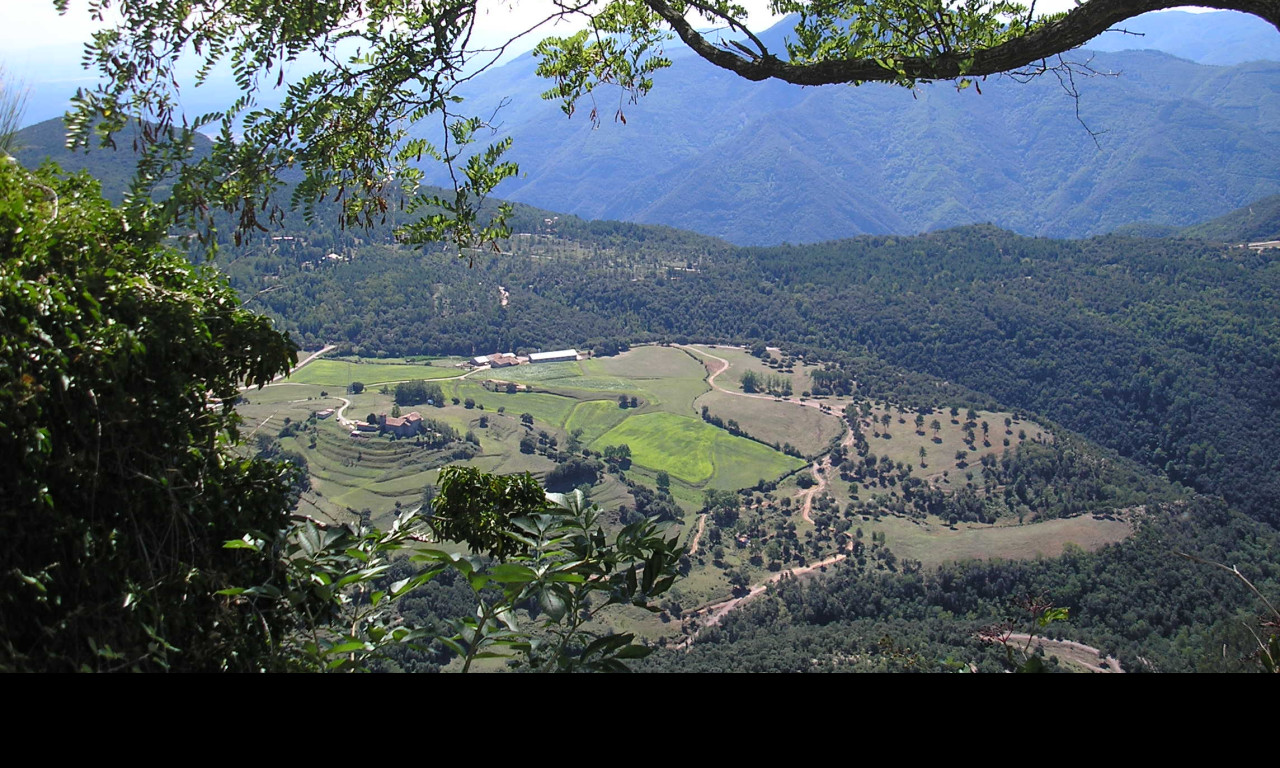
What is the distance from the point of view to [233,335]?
2.23m

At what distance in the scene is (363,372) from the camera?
45375mm

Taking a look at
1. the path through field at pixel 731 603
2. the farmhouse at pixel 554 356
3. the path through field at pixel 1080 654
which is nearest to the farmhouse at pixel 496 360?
the farmhouse at pixel 554 356

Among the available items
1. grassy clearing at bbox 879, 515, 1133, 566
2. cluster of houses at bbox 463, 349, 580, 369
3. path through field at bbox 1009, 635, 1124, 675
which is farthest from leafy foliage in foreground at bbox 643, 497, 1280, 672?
cluster of houses at bbox 463, 349, 580, 369

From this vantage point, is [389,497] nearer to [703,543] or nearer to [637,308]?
[703,543]

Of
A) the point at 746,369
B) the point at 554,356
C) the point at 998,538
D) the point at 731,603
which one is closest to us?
the point at 731,603

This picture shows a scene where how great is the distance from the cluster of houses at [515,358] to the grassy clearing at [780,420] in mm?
10989

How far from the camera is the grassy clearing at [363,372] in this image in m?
42.3

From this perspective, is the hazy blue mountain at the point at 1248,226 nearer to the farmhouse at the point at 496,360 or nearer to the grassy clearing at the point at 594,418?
the grassy clearing at the point at 594,418

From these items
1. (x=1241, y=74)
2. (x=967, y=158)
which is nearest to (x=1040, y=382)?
(x=967, y=158)

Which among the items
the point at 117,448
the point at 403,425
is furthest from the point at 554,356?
the point at 117,448

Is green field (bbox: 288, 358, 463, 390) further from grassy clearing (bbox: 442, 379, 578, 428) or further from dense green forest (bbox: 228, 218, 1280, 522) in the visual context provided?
grassy clearing (bbox: 442, 379, 578, 428)

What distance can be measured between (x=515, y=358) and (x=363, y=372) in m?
10.2

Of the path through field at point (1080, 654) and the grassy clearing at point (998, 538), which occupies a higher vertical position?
the path through field at point (1080, 654)

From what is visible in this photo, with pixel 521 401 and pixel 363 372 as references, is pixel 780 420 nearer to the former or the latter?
pixel 521 401
